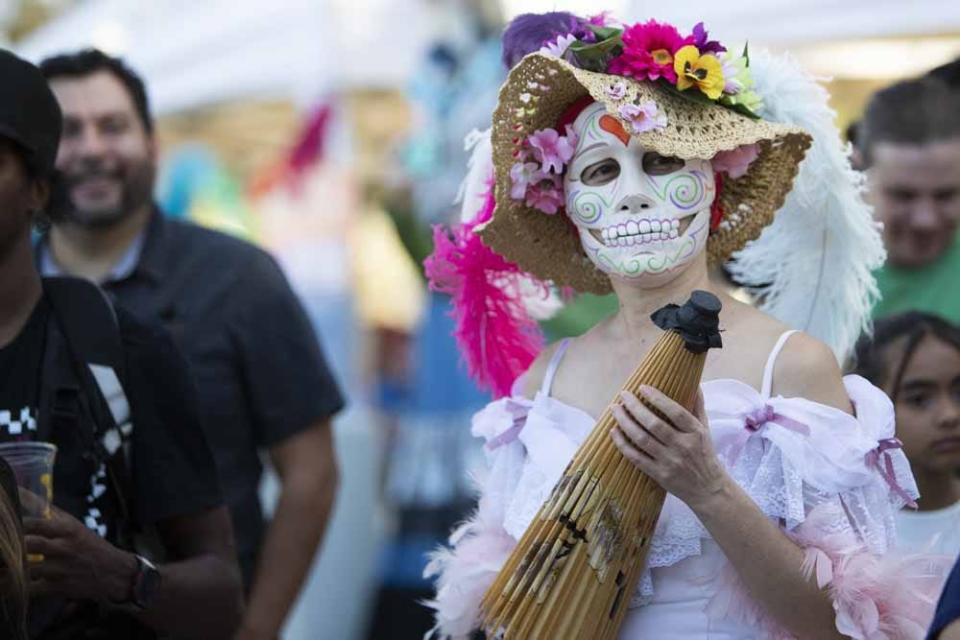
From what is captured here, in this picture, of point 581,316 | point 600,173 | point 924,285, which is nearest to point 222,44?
point 581,316

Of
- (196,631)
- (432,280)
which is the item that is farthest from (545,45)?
(196,631)

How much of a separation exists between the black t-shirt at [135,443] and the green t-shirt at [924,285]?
6.87 ft

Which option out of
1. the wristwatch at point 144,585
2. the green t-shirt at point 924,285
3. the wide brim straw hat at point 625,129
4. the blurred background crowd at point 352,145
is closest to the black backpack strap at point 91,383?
the wristwatch at point 144,585

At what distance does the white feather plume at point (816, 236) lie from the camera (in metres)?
2.94

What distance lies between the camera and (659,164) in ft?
8.91

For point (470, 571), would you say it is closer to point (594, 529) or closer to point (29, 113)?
point (594, 529)

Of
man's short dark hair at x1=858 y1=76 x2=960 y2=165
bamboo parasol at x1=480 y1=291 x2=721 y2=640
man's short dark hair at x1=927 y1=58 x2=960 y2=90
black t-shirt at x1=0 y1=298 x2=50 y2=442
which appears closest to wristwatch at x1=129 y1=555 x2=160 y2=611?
black t-shirt at x1=0 y1=298 x2=50 y2=442

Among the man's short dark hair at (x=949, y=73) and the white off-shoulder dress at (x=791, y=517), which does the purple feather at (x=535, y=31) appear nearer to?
the white off-shoulder dress at (x=791, y=517)

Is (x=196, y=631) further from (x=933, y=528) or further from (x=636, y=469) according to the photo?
(x=933, y=528)

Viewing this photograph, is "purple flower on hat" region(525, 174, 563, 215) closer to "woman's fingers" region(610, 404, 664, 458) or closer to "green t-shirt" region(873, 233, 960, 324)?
"woman's fingers" region(610, 404, 664, 458)

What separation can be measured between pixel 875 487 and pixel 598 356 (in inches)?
21.9

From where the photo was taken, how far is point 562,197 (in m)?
2.89

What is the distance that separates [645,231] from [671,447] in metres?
0.42

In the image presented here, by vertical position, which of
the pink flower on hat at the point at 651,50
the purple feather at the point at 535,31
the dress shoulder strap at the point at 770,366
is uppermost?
the purple feather at the point at 535,31
